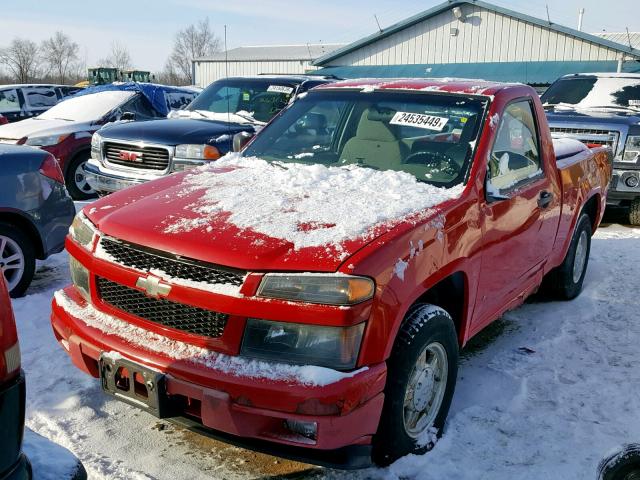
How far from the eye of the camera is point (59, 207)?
5.05 meters

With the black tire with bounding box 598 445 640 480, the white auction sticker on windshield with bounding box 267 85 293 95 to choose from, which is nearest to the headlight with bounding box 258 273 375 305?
the black tire with bounding box 598 445 640 480

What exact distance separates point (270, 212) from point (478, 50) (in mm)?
27558

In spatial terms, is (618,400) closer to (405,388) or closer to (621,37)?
(405,388)

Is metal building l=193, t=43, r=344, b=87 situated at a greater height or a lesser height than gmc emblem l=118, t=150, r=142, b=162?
greater

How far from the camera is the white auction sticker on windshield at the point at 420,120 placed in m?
3.71

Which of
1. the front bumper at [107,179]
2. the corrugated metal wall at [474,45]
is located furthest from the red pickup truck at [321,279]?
the corrugated metal wall at [474,45]

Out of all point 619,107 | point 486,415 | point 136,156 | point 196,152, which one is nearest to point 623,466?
point 486,415

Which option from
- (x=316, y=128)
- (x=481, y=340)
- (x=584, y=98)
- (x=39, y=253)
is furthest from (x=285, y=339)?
(x=584, y=98)

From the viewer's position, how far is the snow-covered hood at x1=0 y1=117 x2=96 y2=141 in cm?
862

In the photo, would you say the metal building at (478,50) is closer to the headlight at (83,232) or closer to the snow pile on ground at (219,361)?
the headlight at (83,232)

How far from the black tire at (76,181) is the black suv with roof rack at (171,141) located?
1480mm

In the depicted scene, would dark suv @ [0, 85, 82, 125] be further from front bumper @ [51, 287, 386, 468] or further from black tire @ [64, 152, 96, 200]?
front bumper @ [51, 287, 386, 468]

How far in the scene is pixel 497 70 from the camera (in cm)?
2588

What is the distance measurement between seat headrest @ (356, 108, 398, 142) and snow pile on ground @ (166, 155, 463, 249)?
1.16ft
